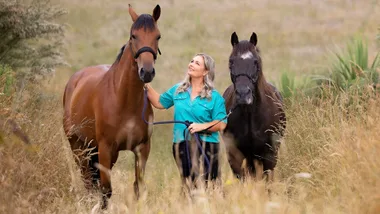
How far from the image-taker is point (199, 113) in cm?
702

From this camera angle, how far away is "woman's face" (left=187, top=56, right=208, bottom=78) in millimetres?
6969

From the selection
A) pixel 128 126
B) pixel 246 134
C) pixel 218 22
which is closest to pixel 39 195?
pixel 128 126

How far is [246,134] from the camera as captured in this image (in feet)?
26.5

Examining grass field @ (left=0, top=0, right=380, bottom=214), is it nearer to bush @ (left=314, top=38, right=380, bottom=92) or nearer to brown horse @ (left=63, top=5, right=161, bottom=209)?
bush @ (left=314, top=38, right=380, bottom=92)

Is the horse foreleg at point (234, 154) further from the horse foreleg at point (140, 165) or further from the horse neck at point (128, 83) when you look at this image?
the horse neck at point (128, 83)

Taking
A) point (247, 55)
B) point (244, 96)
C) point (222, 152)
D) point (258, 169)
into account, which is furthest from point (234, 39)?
point (222, 152)

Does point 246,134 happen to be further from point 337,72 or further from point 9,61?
point 9,61

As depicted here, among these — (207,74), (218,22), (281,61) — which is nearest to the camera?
(207,74)

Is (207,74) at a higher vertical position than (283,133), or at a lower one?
higher

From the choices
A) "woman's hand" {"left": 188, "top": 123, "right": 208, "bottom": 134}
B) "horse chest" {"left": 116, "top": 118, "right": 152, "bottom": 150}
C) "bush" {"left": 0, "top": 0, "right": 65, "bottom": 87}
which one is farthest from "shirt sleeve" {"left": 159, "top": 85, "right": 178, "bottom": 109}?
"bush" {"left": 0, "top": 0, "right": 65, "bottom": 87}

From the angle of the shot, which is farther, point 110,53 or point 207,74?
point 110,53

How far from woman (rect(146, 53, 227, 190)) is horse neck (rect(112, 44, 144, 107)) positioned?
0.46m

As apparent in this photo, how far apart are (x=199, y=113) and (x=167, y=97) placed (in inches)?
19.1

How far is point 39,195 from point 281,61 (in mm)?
22704
